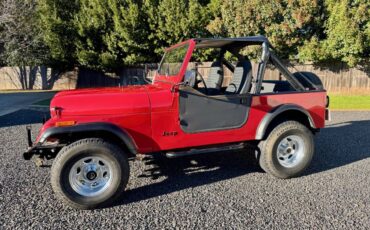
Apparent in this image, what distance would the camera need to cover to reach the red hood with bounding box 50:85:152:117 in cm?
380

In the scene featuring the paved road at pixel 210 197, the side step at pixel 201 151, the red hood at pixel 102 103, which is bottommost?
the paved road at pixel 210 197

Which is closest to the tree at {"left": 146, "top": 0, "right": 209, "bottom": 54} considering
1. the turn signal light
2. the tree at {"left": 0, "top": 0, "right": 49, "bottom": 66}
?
the tree at {"left": 0, "top": 0, "right": 49, "bottom": 66}

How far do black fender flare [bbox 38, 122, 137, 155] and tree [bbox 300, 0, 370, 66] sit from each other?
47.5 feet

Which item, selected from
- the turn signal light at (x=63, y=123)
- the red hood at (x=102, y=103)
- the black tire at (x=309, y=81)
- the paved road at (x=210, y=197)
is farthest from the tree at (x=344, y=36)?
the turn signal light at (x=63, y=123)

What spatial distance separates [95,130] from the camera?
371cm

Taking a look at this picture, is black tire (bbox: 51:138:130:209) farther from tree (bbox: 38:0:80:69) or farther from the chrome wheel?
tree (bbox: 38:0:80:69)

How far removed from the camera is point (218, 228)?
329 centimetres

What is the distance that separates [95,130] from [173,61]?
5.74 ft

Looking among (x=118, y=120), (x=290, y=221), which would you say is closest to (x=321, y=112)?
(x=290, y=221)

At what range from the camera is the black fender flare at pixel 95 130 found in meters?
3.58

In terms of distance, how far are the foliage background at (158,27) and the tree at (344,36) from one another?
44 mm

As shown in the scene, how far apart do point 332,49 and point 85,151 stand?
15.3m

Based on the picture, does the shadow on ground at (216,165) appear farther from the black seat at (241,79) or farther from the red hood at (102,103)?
the black seat at (241,79)

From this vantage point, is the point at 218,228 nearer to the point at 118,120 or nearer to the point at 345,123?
the point at 118,120
